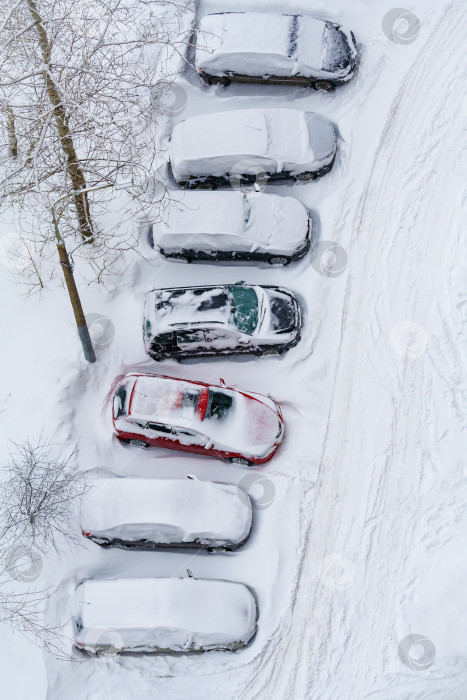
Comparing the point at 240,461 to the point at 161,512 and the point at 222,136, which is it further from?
the point at 222,136

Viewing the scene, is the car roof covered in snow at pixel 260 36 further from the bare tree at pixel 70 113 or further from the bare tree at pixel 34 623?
the bare tree at pixel 34 623

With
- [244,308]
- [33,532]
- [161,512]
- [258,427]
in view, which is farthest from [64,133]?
[33,532]

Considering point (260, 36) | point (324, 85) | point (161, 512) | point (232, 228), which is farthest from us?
point (324, 85)

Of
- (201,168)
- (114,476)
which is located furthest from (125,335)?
(201,168)

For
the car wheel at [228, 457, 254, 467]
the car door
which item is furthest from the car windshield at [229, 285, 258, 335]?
the car wheel at [228, 457, 254, 467]

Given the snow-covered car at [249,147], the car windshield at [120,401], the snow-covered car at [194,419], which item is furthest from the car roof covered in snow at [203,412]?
the snow-covered car at [249,147]

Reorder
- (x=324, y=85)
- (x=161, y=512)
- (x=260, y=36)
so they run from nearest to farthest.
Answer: (x=161, y=512)
(x=260, y=36)
(x=324, y=85)
